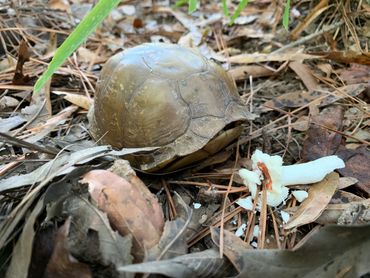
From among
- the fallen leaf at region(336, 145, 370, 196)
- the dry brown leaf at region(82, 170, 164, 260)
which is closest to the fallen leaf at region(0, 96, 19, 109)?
the dry brown leaf at region(82, 170, 164, 260)

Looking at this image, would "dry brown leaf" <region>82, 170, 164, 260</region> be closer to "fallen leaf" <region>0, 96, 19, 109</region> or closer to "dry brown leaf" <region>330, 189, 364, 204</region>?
"dry brown leaf" <region>330, 189, 364, 204</region>

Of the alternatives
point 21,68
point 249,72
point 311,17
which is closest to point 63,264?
point 21,68

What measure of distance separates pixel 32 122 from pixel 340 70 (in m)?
1.22

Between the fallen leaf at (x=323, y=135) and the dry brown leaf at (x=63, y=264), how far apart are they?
778mm

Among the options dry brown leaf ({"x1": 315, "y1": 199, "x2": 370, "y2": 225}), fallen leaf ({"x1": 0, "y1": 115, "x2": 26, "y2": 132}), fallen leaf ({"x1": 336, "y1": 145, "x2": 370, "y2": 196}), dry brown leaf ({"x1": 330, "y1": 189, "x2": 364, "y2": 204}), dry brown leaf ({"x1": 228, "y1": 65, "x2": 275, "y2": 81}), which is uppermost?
fallen leaf ({"x1": 0, "y1": 115, "x2": 26, "y2": 132})

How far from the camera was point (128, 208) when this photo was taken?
968 mm

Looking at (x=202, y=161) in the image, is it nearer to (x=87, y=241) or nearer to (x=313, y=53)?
(x=87, y=241)

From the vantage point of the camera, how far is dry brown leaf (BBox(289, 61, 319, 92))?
1765 millimetres

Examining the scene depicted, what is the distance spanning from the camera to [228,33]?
246 centimetres

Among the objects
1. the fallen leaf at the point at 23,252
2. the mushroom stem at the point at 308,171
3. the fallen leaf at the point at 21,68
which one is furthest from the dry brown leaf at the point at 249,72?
the fallen leaf at the point at 23,252

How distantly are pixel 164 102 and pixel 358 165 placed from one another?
606mm

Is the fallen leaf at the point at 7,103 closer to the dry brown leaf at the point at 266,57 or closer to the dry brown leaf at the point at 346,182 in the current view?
the dry brown leaf at the point at 266,57

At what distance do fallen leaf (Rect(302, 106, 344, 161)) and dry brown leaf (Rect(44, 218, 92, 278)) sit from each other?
0.78m

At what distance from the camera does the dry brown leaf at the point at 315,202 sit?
1112mm
